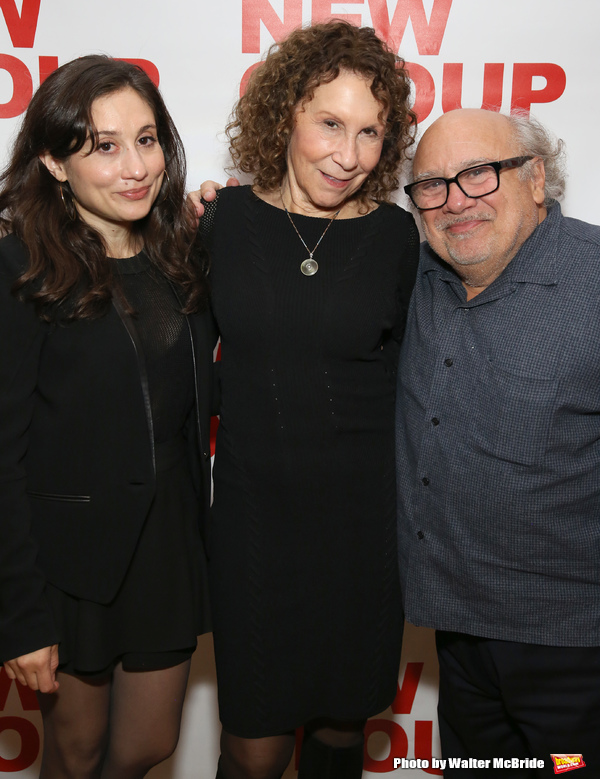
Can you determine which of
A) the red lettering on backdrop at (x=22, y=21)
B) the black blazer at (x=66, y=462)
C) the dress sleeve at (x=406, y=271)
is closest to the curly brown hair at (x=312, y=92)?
the dress sleeve at (x=406, y=271)

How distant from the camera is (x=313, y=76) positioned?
1594mm

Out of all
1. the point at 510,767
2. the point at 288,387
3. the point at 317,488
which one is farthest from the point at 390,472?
the point at 510,767

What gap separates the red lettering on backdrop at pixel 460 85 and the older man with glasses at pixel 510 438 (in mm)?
462

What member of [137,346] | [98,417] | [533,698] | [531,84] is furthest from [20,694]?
[531,84]

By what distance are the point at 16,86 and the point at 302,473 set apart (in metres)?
1.45

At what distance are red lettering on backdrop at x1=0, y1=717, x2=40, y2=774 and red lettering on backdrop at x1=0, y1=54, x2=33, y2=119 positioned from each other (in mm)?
1958

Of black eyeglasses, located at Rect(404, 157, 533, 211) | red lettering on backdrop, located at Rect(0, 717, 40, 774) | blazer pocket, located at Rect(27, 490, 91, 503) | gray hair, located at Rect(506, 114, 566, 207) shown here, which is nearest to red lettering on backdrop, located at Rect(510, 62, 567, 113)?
gray hair, located at Rect(506, 114, 566, 207)

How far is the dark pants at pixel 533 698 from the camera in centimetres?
155

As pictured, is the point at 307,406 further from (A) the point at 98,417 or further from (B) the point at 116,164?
(B) the point at 116,164

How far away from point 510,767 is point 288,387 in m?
1.07

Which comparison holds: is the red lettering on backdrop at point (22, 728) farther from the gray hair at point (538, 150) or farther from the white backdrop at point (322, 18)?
the gray hair at point (538, 150)

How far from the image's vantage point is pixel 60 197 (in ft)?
4.83

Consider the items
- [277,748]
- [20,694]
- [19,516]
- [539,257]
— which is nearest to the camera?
[19,516]

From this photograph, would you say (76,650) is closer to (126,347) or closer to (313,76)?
(126,347)
